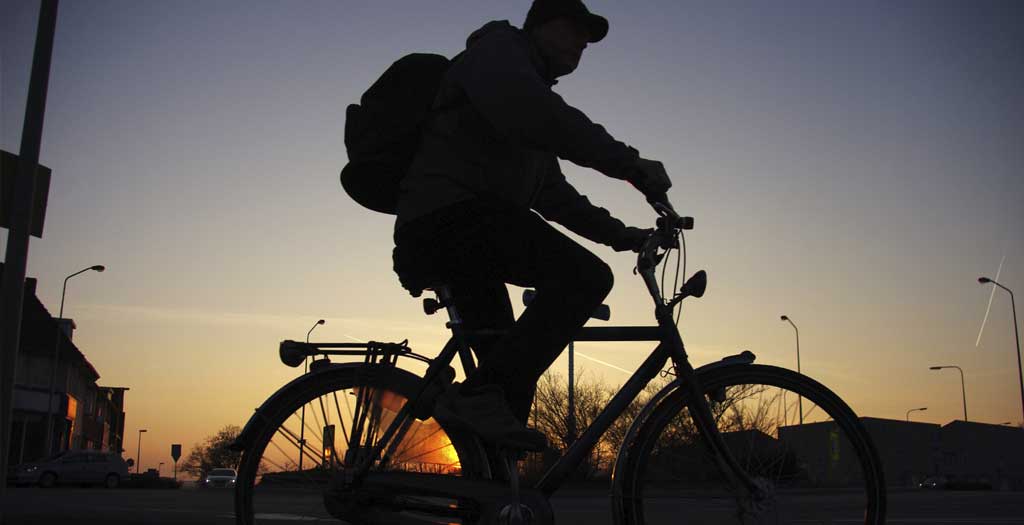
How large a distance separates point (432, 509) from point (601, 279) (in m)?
0.97

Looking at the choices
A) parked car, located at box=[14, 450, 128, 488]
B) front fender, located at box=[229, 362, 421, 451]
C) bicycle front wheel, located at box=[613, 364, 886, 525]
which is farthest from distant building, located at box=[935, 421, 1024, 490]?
front fender, located at box=[229, 362, 421, 451]

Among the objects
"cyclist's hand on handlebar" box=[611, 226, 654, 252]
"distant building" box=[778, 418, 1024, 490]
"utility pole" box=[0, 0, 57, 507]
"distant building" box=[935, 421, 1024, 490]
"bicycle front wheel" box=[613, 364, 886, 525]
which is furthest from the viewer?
"distant building" box=[935, 421, 1024, 490]

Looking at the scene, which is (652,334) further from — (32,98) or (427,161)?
(32,98)

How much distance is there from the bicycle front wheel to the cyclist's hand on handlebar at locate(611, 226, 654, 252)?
56 cm

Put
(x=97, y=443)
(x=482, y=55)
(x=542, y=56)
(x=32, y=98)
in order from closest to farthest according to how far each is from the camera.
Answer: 1. (x=482, y=55)
2. (x=542, y=56)
3. (x=32, y=98)
4. (x=97, y=443)

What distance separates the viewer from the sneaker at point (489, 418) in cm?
313

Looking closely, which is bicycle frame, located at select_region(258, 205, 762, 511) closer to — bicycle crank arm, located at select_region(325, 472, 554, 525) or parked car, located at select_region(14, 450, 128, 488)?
bicycle crank arm, located at select_region(325, 472, 554, 525)

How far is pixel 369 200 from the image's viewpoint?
11.3ft

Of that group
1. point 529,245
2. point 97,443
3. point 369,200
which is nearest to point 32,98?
point 369,200

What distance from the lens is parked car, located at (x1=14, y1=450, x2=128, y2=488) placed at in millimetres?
35469

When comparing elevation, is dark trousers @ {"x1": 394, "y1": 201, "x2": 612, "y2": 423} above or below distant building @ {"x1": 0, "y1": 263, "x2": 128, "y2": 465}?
below

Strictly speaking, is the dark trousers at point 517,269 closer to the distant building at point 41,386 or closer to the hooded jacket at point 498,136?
the hooded jacket at point 498,136

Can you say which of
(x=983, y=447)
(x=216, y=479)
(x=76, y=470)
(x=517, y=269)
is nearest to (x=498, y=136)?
(x=517, y=269)

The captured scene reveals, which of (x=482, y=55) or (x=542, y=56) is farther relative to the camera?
(x=542, y=56)
